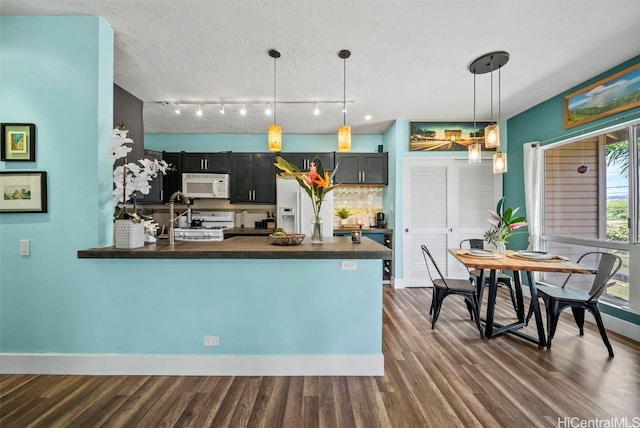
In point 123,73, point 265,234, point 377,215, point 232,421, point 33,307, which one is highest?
point 123,73

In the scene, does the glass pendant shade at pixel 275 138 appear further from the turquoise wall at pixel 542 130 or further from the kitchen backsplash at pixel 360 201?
the turquoise wall at pixel 542 130

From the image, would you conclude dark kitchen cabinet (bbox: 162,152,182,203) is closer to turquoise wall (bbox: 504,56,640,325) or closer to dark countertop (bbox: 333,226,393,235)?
dark countertop (bbox: 333,226,393,235)

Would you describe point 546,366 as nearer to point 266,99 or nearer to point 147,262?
point 147,262

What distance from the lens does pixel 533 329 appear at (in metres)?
2.81

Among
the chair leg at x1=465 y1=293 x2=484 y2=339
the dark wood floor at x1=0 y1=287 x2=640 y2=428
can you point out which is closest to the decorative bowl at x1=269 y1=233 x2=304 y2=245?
the dark wood floor at x1=0 y1=287 x2=640 y2=428

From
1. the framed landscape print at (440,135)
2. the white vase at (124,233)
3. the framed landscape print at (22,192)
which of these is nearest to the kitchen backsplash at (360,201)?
the framed landscape print at (440,135)

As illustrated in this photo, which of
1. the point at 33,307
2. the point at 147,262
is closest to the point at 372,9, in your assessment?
the point at 147,262

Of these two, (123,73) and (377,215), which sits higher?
(123,73)

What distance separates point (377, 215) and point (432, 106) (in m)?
2.13

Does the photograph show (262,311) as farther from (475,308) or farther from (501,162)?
(501,162)

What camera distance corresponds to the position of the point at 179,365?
6.56ft

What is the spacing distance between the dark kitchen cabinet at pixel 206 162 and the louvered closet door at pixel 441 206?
10.7 ft

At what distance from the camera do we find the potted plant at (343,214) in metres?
5.08

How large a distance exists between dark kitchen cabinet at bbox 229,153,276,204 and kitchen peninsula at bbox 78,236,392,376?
3030 mm
